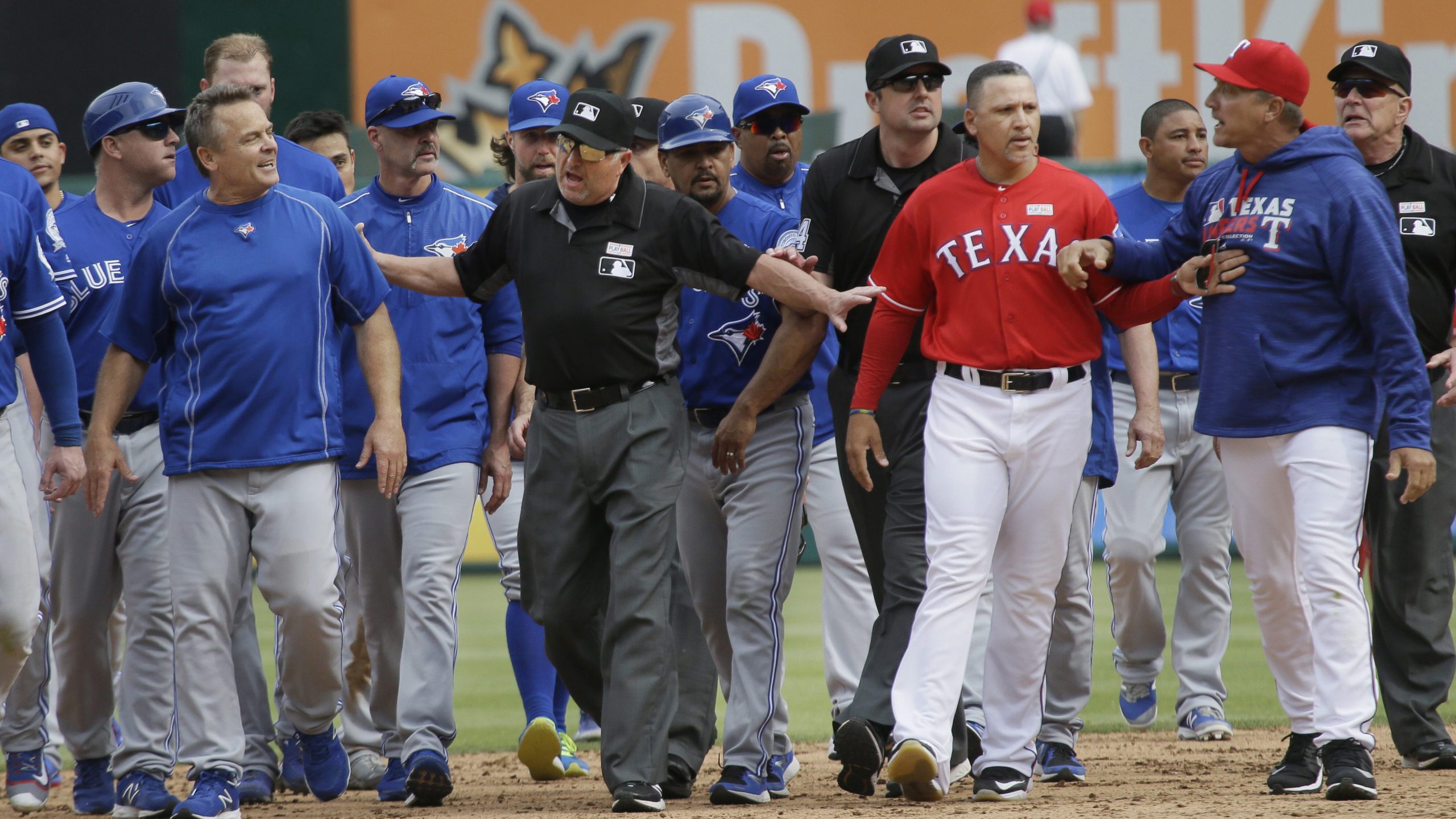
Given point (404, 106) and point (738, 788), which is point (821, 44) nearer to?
point (404, 106)

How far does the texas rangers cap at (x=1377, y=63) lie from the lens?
236 inches

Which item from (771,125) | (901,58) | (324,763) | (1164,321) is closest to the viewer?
(901,58)

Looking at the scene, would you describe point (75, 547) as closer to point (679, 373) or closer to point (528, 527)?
point (528, 527)

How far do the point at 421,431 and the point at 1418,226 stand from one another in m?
3.51

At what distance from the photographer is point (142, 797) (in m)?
5.57

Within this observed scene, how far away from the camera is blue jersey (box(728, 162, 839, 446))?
6.42 m

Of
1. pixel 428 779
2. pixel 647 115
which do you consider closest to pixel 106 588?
pixel 428 779

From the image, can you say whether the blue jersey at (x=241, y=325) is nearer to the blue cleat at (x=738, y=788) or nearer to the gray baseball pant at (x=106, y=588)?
the gray baseball pant at (x=106, y=588)

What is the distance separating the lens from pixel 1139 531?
719cm

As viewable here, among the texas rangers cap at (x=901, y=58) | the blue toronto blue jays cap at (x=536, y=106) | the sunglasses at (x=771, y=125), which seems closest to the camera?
the texas rangers cap at (x=901, y=58)

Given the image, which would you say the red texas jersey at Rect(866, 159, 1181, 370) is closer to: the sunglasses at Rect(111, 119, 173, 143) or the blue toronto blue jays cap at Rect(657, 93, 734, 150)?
the blue toronto blue jays cap at Rect(657, 93, 734, 150)

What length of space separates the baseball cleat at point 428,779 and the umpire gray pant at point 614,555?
0.51m

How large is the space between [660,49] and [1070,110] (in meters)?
4.25

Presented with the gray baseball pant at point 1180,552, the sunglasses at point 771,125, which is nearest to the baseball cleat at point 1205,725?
the gray baseball pant at point 1180,552
